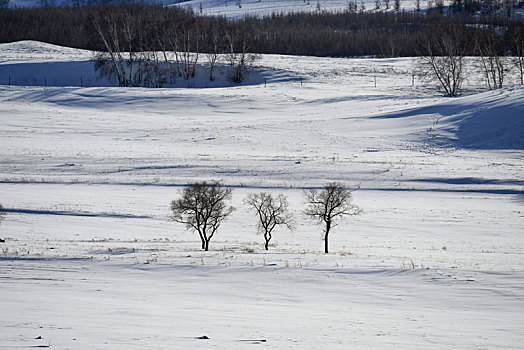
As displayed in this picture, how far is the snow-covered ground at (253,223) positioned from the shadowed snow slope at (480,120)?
0.66ft

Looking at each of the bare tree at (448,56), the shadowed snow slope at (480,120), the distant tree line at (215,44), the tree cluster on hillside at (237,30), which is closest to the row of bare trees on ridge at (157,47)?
the distant tree line at (215,44)

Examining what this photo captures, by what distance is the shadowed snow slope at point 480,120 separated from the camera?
43.3 m

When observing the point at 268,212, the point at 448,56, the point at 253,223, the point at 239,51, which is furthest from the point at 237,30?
the point at 268,212

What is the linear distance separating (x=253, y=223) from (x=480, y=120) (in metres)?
28.4

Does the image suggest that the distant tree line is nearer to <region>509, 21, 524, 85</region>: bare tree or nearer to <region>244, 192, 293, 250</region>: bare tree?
<region>509, 21, 524, 85</region>: bare tree

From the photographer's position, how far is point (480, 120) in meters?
46.5

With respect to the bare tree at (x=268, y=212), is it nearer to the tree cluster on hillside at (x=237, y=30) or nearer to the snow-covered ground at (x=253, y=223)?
the snow-covered ground at (x=253, y=223)

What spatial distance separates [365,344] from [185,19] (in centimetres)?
7709

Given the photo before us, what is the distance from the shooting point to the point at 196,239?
23516mm

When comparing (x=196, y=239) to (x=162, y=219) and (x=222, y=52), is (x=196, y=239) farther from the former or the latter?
(x=222, y=52)

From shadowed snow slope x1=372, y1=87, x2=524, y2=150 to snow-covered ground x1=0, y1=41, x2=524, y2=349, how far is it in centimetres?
20

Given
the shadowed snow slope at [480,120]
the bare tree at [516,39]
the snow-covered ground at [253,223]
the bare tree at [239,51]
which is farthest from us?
the bare tree at [239,51]

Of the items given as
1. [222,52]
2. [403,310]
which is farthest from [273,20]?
[403,310]

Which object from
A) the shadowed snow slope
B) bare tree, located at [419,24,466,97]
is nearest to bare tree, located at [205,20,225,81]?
bare tree, located at [419,24,466,97]
